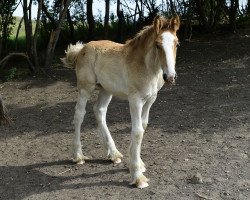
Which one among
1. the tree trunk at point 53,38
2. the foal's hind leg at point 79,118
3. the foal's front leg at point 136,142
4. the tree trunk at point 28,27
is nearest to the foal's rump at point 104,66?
the foal's hind leg at point 79,118

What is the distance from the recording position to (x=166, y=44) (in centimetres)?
397

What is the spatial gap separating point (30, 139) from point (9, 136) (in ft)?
1.31

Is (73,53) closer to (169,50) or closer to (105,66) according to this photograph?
(105,66)

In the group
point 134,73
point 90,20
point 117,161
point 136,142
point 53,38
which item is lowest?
point 117,161

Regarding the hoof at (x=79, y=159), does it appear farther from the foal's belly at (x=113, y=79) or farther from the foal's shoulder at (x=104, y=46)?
the foal's shoulder at (x=104, y=46)

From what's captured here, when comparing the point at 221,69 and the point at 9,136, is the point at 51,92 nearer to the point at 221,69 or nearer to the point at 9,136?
the point at 9,136

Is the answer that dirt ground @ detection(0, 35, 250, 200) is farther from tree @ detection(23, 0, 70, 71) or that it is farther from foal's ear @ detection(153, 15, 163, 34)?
foal's ear @ detection(153, 15, 163, 34)

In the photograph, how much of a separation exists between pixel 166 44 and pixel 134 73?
0.62m

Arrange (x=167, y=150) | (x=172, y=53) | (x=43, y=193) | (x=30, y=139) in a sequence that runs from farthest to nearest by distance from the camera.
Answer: (x=30, y=139)
(x=167, y=150)
(x=43, y=193)
(x=172, y=53)

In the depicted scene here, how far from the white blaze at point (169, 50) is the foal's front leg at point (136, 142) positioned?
65 cm

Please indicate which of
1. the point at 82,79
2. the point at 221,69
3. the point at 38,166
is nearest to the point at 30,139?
the point at 38,166

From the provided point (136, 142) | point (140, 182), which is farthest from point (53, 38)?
point (140, 182)

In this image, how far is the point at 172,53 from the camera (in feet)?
13.1

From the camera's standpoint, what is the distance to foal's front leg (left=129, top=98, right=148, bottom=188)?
445 centimetres
